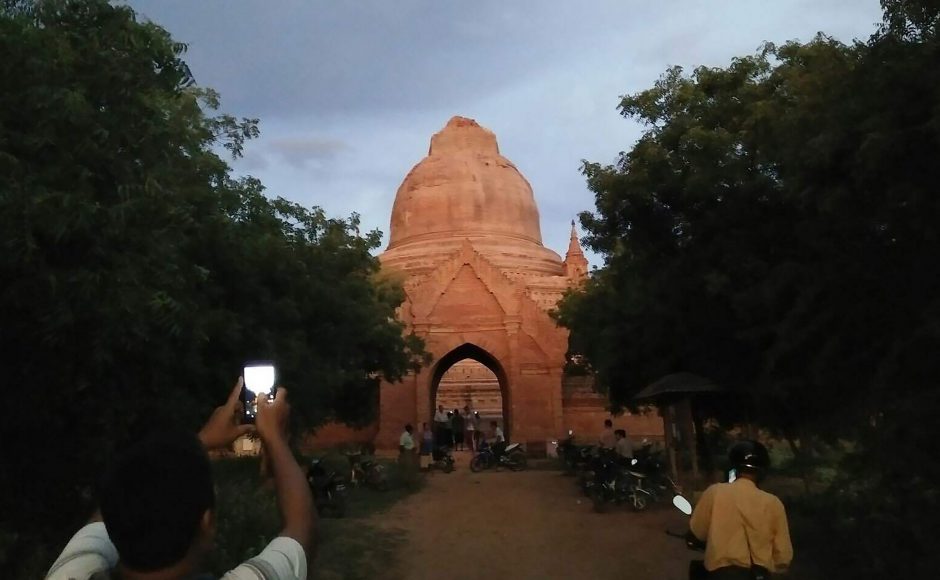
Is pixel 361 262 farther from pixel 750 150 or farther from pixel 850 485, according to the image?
pixel 850 485

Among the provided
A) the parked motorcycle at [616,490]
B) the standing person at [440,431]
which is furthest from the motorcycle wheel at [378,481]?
the standing person at [440,431]

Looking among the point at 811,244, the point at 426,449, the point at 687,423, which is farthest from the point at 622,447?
the point at 811,244

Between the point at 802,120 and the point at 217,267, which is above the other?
the point at 802,120

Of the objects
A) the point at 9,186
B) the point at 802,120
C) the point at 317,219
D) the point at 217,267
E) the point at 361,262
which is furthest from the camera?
the point at 361,262

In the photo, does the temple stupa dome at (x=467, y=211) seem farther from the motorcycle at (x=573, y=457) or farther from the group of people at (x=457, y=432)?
the motorcycle at (x=573, y=457)

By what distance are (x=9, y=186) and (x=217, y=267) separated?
532 cm

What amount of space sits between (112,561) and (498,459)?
822 inches

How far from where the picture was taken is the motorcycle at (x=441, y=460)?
22641 mm

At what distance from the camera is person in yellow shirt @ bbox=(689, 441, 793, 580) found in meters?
4.41

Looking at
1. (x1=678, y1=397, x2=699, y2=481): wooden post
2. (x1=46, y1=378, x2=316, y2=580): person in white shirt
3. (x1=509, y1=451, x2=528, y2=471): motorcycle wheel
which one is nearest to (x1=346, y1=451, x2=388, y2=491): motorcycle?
(x1=509, y1=451, x2=528, y2=471): motorcycle wheel

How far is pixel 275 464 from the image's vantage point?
2.29 m

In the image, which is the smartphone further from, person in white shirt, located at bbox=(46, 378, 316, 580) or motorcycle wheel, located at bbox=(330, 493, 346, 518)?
motorcycle wheel, located at bbox=(330, 493, 346, 518)

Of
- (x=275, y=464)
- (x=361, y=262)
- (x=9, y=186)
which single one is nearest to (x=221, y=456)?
(x=361, y=262)

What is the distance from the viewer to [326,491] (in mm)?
13781
